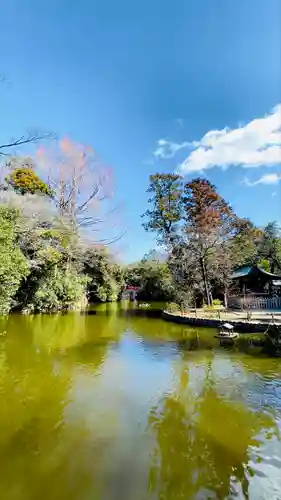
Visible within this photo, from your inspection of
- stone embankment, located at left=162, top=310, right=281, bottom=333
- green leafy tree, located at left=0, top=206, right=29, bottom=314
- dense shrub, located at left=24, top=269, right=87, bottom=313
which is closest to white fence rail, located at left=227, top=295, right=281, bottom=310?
stone embankment, located at left=162, top=310, right=281, bottom=333

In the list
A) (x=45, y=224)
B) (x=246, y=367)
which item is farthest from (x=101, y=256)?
(x=246, y=367)

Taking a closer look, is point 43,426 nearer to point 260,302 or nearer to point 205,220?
point 260,302

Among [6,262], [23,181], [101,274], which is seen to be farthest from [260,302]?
[101,274]

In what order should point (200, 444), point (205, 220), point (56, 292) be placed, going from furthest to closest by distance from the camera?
point (205, 220) < point (56, 292) < point (200, 444)

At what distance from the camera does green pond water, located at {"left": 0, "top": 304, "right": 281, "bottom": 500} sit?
3311mm

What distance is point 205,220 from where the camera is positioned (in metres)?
22.5

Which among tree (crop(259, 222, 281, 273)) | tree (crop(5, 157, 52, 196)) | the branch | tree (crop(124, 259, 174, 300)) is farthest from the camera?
tree (crop(124, 259, 174, 300))

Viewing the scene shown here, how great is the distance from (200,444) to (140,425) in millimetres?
1022

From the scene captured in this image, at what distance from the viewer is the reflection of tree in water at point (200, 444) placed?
328 centimetres

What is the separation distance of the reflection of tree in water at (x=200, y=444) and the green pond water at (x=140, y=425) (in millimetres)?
14

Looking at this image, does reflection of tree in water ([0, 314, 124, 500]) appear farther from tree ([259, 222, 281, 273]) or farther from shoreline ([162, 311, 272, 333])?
tree ([259, 222, 281, 273])

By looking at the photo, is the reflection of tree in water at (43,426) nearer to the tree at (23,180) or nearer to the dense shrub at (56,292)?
the dense shrub at (56,292)

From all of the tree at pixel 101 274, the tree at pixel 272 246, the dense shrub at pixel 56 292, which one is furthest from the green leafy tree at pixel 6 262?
the tree at pixel 272 246

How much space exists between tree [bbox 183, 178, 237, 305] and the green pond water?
467 inches
